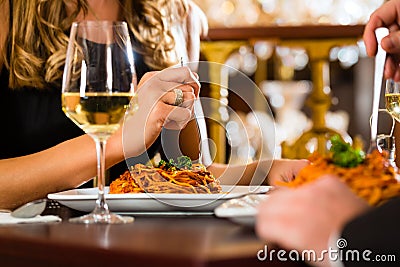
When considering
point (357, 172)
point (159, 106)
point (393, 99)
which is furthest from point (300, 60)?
point (357, 172)

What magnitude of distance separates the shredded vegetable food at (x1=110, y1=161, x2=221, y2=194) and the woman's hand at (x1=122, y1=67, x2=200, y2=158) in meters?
0.08

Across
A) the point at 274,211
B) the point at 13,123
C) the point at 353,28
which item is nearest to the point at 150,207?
the point at 274,211

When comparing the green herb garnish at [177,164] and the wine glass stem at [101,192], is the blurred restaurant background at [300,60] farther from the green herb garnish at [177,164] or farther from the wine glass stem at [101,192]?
the wine glass stem at [101,192]

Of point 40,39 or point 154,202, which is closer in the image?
point 154,202

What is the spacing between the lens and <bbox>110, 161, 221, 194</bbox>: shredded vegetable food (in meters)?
1.18

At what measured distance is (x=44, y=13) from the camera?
1.98m

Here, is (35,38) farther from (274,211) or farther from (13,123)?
(274,211)

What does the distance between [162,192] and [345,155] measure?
1.06ft

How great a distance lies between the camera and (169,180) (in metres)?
1.18

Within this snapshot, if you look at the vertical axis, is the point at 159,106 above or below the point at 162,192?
above

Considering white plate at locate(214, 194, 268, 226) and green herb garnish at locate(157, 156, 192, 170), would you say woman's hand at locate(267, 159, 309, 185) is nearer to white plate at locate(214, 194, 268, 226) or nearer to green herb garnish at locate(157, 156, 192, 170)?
green herb garnish at locate(157, 156, 192, 170)

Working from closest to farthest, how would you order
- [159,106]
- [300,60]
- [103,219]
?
[103,219], [159,106], [300,60]

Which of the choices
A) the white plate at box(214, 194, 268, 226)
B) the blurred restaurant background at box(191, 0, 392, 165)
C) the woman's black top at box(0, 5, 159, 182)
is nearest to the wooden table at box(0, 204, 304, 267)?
the white plate at box(214, 194, 268, 226)

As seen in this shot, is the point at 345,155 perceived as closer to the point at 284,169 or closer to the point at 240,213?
the point at 240,213
